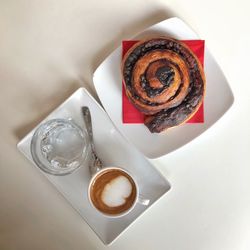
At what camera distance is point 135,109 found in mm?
1013

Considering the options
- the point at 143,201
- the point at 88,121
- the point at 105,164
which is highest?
the point at 88,121

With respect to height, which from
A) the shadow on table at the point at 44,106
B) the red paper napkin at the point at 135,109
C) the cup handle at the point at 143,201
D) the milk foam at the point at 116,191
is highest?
the shadow on table at the point at 44,106

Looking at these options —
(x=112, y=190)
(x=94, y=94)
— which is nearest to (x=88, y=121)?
(x=94, y=94)

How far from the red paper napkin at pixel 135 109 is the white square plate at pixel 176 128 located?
0.03 ft

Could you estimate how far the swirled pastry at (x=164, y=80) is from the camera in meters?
0.93

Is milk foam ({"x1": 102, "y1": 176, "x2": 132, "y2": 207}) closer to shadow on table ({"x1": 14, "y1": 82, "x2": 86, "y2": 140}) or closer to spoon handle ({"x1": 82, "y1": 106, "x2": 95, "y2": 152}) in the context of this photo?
spoon handle ({"x1": 82, "y1": 106, "x2": 95, "y2": 152})

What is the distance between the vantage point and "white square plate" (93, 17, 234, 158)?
1.00 m

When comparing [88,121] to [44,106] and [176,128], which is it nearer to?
[44,106]

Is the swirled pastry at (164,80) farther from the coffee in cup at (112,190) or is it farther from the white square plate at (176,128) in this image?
the coffee in cup at (112,190)

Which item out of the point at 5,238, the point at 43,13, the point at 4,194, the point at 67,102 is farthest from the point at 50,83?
the point at 5,238

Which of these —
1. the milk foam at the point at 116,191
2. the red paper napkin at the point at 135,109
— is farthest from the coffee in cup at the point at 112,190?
the red paper napkin at the point at 135,109

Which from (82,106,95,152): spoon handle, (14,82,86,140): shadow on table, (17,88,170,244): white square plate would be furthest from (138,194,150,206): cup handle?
(14,82,86,140): shadow on table

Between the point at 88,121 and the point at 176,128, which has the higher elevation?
the point at 88,121

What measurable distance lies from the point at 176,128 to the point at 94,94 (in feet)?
0.73
